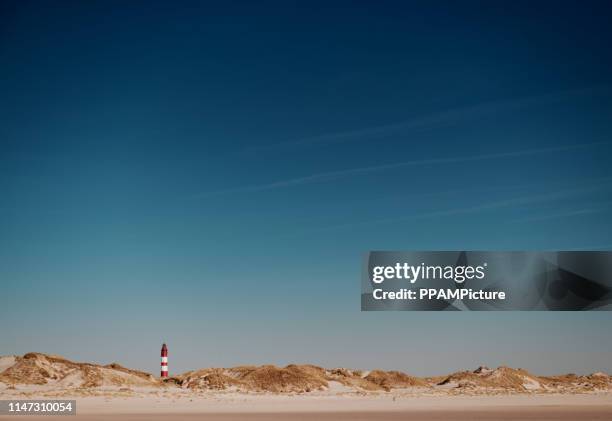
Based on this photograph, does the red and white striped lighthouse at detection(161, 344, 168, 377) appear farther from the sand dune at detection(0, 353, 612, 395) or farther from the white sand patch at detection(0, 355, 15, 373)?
the white sand patch at detection(0, 355, 15, 373)

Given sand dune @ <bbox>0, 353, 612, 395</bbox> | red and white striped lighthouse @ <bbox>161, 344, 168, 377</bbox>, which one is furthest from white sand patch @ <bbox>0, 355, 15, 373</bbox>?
red and white striped lighthouse @ <bbox>161, 344, 168, 377</bbox>

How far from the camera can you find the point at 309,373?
9519 cm

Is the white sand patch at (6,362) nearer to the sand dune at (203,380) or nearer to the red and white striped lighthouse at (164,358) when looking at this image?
the sand dune at (203,380)

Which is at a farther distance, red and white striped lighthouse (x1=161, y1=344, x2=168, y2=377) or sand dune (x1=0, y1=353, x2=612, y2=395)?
red and white striped lighthouse (x1=161, y1=344, x2=168, y2=377)

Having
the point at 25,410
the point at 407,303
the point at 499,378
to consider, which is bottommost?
the point at 499,378

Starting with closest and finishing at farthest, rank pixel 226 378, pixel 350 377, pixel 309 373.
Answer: pixel 226 378 < pixel 309 373 < pixel 350 377

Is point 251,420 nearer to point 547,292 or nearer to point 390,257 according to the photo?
point 390,257

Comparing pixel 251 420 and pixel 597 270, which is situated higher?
pixel 597 270

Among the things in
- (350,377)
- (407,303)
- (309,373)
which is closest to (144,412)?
(407,303)

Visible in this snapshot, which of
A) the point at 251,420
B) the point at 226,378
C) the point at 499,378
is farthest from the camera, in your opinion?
the point at 499,378

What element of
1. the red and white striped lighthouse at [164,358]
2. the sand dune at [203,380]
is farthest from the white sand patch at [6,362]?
the red and white striped lighthouse at [164,358]

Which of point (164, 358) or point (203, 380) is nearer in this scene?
point (203, 380)

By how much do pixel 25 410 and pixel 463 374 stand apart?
96844 mm

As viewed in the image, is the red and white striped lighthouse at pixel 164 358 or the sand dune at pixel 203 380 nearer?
the sand dune at pixel 203 380
